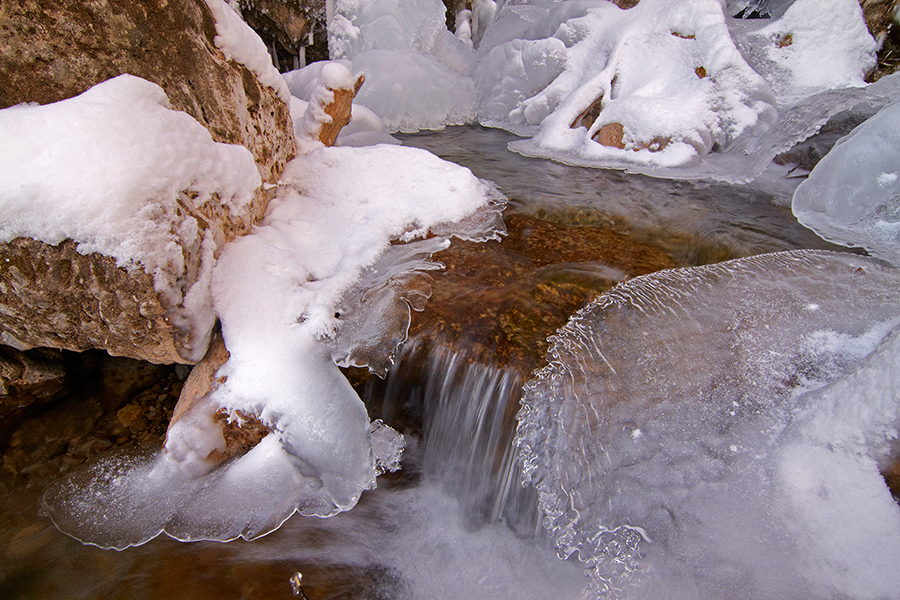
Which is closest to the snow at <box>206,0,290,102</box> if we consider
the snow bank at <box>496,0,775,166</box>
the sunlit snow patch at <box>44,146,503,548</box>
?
the sunlit snow patch at <box>44,146,503,548</box>

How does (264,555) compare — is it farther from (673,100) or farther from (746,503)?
(673,100)

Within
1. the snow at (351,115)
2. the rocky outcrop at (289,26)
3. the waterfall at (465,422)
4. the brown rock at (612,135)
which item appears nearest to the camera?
the waterfall at (465,422)

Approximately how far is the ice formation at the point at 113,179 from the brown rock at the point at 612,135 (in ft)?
13.1

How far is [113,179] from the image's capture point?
1.48 m

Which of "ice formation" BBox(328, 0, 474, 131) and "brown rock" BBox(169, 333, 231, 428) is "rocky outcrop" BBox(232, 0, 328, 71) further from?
"brown rock" BBox(169, 333, 231, 428)

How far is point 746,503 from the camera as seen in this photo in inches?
57.9

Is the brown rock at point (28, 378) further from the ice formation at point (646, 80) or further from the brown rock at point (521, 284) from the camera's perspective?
the ice formation at point (646, 80)

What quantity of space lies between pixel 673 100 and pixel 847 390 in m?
3.77

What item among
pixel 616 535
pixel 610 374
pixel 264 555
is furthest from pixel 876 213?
pixel 264 555

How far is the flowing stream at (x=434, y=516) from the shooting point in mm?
1731

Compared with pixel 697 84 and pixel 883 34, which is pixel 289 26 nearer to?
pixel 697 84

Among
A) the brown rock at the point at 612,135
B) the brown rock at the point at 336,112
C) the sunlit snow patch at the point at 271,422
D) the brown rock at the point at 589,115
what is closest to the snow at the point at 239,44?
the brown rock at the point at 336,112

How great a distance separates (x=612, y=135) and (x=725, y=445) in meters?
3.79

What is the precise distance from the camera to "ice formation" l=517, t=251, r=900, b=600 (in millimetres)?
1385
